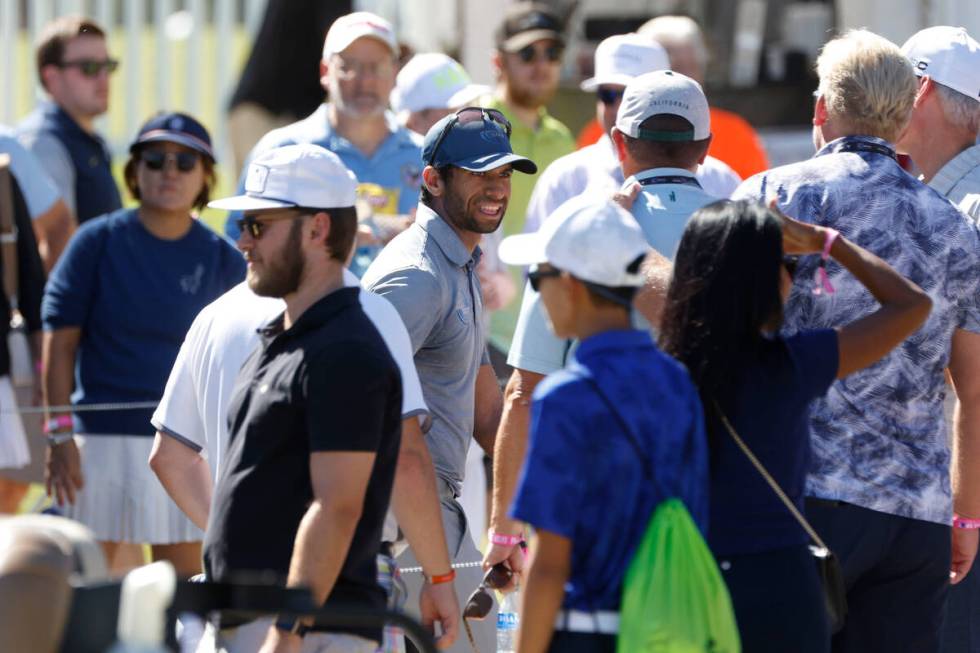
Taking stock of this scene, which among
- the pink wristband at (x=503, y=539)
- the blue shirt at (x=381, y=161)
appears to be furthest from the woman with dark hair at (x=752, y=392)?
the blue shirt at (x=381, y=161)

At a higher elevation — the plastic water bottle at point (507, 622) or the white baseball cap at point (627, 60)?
the white baseball cap at point (627, 60)

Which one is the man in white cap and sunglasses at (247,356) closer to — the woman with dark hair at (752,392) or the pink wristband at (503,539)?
the pink wristband at (503,539)

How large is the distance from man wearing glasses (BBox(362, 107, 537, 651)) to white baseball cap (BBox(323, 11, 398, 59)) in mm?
2259

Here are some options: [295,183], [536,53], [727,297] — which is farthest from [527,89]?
[727,297]

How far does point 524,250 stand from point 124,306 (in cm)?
329

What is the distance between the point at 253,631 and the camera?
3.87m

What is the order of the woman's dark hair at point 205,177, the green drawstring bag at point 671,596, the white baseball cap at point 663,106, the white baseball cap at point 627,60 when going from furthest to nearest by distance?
the white baseball cap at point 627,60 → the woman's dark hair at point 205,177 → the white baseball cap at point 663,106 → the green drawstring bag at point 671,596

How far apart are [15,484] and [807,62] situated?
18.5ft

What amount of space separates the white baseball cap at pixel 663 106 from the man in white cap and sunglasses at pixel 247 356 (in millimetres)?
923

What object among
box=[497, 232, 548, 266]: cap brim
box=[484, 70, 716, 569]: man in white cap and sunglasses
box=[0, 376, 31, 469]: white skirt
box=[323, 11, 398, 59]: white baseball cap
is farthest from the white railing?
box=[497, 232, 548, 266]: cap brim

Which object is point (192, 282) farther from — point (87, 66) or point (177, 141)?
point (87, 66)

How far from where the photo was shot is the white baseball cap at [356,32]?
23.4 feet

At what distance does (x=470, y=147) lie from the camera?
15.9 feet

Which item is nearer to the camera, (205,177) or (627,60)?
(205,177)
